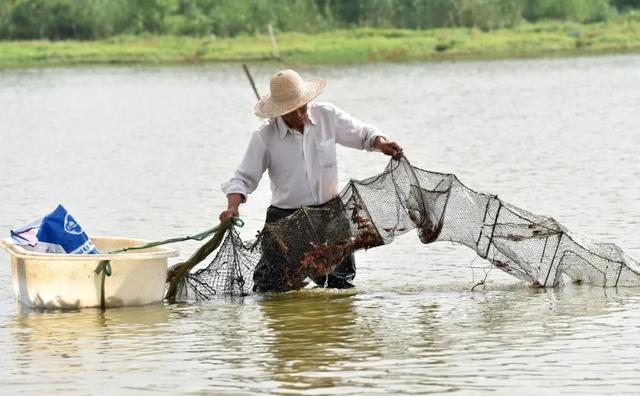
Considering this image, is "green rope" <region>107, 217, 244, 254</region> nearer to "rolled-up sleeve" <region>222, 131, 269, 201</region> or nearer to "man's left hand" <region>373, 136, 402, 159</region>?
"rolled-up sleeve" <region>222, 131, 269, 201</region>

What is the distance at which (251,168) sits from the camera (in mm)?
8195

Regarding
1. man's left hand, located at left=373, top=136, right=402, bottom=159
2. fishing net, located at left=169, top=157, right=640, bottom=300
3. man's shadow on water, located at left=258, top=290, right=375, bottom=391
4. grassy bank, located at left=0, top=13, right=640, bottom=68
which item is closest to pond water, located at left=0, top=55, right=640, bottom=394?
man's shadow on water, located at left=258, top=290, right=375, bottom=391

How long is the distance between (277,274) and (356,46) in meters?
41.9

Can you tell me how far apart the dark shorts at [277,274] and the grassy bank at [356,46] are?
3815 cm

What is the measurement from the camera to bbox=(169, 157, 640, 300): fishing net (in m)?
8.43

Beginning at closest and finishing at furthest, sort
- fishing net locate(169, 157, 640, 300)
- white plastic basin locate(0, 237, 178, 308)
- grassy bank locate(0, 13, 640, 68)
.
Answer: white plastic basin locate(0, 237, 178, 308) → fishing net locate(169, 157, 640, 300) → grassy bank locate(0, 13, 640, 68)

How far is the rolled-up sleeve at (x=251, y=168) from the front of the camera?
816 centimetres

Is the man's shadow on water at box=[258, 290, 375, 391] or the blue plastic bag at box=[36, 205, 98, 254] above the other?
the blue plastic bag at box=[36, 205, 98, 254]

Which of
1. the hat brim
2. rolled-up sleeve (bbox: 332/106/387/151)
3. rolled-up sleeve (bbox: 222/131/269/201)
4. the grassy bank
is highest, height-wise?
the hat brim

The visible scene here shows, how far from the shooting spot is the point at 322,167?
8227 mm

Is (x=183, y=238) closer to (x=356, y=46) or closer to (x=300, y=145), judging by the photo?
(x=300, y=145)

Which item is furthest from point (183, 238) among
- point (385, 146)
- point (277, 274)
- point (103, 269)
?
point (385, 146)

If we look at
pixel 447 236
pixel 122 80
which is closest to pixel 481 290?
pixel 447 236

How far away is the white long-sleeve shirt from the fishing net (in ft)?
0.90
